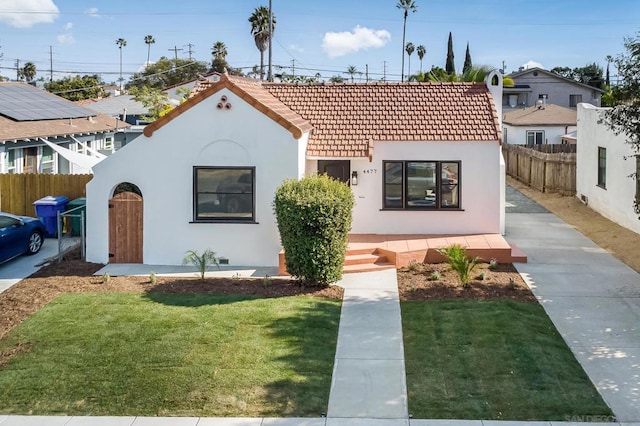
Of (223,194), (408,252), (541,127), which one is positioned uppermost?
(541,127)

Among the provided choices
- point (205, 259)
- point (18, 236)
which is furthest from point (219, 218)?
point (18, 236)

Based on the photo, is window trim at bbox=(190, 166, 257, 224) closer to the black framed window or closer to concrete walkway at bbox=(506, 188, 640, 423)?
concrete walkway at bbox=(506, 188, 640, 423)

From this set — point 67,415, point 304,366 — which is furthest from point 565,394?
point 67,415

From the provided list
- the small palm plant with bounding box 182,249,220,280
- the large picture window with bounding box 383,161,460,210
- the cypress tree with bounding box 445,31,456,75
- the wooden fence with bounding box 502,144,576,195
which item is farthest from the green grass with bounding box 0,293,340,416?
the cypress tree with bounding box 445,31,456,75

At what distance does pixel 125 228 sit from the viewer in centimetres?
1630

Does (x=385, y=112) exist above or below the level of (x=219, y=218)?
above

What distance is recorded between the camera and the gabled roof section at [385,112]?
17.7m

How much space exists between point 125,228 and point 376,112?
25.4ft

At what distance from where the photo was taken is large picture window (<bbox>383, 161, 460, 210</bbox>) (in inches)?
704

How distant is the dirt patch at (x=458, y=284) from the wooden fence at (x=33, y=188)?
1103cm

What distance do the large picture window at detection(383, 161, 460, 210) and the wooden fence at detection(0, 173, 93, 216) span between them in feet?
30.9

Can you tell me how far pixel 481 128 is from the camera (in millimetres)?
17797

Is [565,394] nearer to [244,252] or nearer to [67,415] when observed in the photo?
[67,415]

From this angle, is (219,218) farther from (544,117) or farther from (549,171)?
(544,117)
